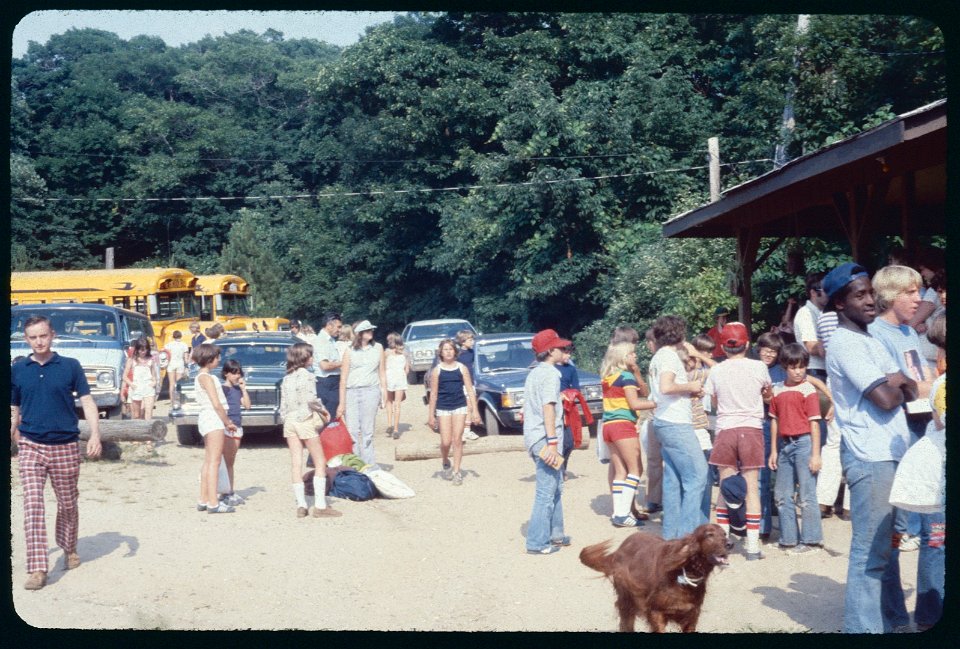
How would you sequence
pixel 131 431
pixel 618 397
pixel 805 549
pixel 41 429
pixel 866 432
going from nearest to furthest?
pixel 866 432
pixel 41 429
pixel 805 549
pixel 618 397
pixel 131 431

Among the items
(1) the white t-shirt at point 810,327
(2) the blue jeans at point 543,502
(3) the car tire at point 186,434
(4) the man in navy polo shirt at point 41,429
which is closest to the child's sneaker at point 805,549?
(1) the white t-shirt at point 810,327

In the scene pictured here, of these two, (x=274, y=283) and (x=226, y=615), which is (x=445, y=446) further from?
(x=274, y=283)

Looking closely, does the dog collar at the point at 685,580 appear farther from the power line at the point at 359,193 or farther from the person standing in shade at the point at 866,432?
the power line at the point at 359,193

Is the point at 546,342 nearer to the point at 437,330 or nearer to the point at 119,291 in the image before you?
the point at 437,330

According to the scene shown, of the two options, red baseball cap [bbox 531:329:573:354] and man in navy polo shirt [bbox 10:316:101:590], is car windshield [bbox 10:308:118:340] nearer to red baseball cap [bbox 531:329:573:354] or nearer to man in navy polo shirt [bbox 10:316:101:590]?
man in navy polo shirt [bbox 10:316:101:590]

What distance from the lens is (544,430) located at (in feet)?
25.3

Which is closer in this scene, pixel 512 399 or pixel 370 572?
pixel 370 572

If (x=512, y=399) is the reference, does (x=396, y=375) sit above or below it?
above

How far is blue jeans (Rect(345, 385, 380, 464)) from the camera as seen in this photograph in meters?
11.4

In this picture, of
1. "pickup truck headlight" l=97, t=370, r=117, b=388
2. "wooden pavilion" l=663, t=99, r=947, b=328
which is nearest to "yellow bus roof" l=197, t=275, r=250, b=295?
"pickup truck headlight" l=97, t=370, r=117, b=388

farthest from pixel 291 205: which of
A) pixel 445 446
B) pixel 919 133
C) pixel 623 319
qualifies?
pixel 919 133

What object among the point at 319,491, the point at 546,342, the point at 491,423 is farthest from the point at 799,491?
the point at 491,423

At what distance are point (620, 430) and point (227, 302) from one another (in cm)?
2413

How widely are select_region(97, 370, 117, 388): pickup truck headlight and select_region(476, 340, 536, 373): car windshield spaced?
5823 mm
